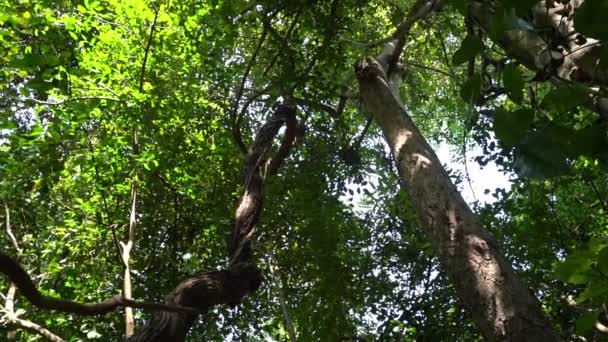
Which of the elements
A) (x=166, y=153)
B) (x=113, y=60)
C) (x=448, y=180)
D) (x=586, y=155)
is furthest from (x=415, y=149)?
(x=113, y=60)

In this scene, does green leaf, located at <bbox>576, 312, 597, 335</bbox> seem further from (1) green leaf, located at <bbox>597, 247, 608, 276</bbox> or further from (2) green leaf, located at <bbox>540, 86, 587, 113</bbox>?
(2) green leaf, located at <bbox>540, 86, 587, 113</bbox>

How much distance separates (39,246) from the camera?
5.91 meters

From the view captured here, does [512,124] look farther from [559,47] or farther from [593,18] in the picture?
[559,47]

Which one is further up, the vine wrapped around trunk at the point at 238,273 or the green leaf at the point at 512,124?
the vine wrapped around trunk at the point at 238,273

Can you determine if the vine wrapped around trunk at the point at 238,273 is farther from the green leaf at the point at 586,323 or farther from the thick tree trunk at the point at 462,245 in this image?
the green leaf at the point at 586,323

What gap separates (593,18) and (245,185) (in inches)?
177

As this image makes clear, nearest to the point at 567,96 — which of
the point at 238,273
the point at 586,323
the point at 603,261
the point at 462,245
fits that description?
the point at 603,261

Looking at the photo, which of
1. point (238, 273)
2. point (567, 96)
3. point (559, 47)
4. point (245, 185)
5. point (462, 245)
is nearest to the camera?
point (567, 96)

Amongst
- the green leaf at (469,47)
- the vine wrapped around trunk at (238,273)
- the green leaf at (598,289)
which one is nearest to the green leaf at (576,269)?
the green leaf at (598,289)

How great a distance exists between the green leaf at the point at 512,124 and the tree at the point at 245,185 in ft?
6.32

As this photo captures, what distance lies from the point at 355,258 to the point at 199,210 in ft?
5.82

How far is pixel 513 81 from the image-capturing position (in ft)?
2.19

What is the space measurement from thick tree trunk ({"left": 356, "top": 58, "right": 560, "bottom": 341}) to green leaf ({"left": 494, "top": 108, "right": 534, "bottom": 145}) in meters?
1.69

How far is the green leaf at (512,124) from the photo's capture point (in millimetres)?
680
